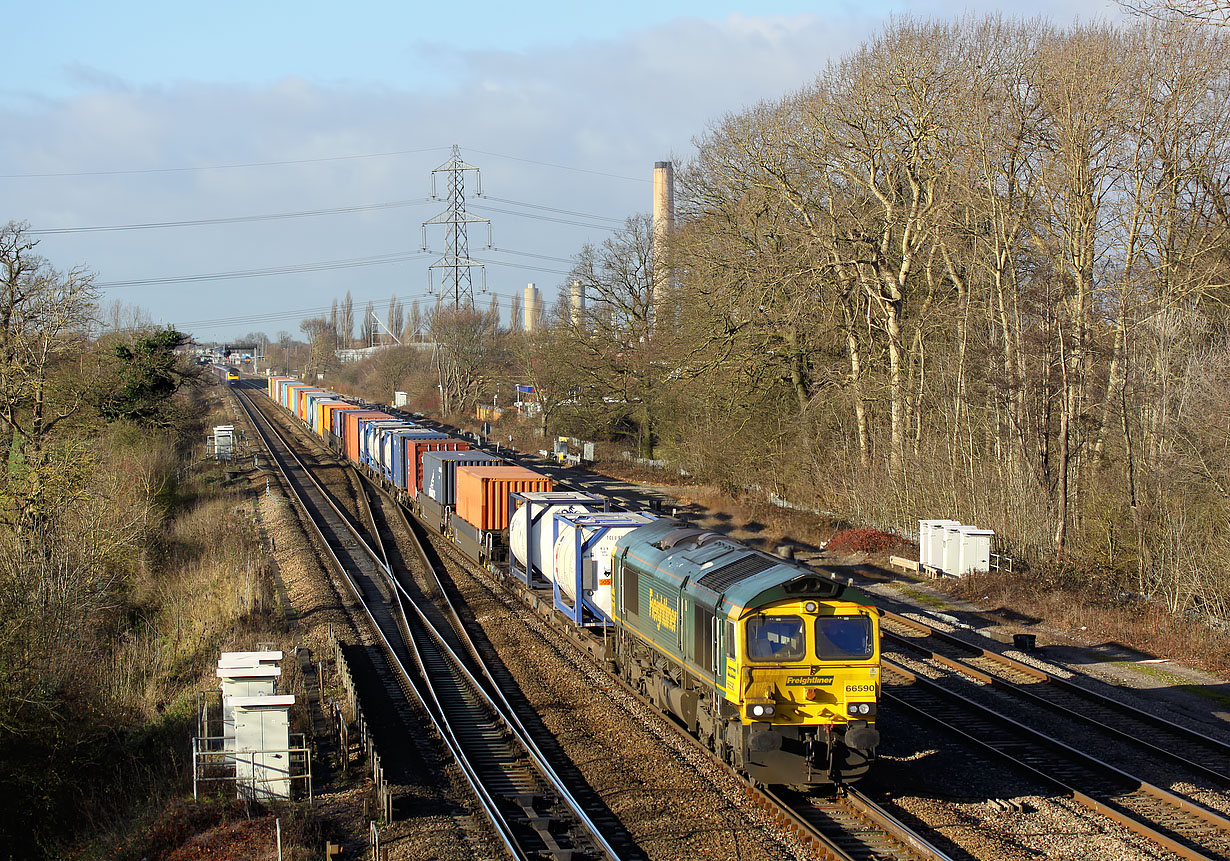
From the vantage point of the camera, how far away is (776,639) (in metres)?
11.3

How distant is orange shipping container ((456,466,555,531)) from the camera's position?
2558 centimetres

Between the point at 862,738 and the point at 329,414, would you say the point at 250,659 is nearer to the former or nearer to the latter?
the point at 862,738

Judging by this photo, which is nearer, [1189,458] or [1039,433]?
[1189,458]

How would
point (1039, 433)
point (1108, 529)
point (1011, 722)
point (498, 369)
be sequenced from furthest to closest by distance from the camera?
point (498, 369) < point (1039, 433) < point (1108, 529) < point (1011, 722)

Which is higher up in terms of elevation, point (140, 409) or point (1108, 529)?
point (140, 409)

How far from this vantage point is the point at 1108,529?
78.6 ft

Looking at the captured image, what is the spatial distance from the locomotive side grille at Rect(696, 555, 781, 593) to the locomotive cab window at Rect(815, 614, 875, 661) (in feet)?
3.50

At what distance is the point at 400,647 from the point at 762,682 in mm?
10991

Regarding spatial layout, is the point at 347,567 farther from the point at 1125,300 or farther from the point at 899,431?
the point at 1125,300

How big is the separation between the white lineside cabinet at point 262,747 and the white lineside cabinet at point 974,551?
17.6 metres

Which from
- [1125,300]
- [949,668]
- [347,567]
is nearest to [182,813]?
[949,668]

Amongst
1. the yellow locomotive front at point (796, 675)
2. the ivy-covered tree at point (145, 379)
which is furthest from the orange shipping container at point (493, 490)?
the ivy-covered tree at point (145, 379)

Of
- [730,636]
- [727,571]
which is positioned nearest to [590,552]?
[727,571]

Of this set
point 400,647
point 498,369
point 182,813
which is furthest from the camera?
point 498,369
